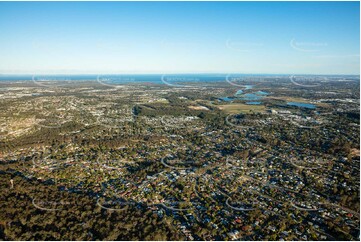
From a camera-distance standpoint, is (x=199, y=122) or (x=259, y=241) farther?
(x=199, y=122)

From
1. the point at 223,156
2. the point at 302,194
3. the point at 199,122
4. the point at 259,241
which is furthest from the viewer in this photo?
the point at 199,122

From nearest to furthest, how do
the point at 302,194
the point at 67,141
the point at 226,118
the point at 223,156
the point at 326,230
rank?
the point at 326,230
the point at 302,194
the point at 223,156
the point at 67,141
the point at 226,118

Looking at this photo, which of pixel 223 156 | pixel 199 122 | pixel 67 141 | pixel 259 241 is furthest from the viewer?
pixel 199 122

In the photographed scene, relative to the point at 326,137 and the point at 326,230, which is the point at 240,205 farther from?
the point at 326,137

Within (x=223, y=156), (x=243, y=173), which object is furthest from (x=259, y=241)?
(x=223, y=156)

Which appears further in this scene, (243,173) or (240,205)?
(243,173)

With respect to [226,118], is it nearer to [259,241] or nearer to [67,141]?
[67,141]

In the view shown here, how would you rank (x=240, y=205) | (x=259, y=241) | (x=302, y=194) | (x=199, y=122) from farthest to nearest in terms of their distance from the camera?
(x=199, y=122) < (x=302, y=194) < (x=240, y=205) < (x=259, y=241)

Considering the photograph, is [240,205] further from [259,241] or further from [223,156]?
[223,156]

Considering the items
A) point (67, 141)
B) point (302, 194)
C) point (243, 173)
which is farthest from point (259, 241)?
point (67, 141)
